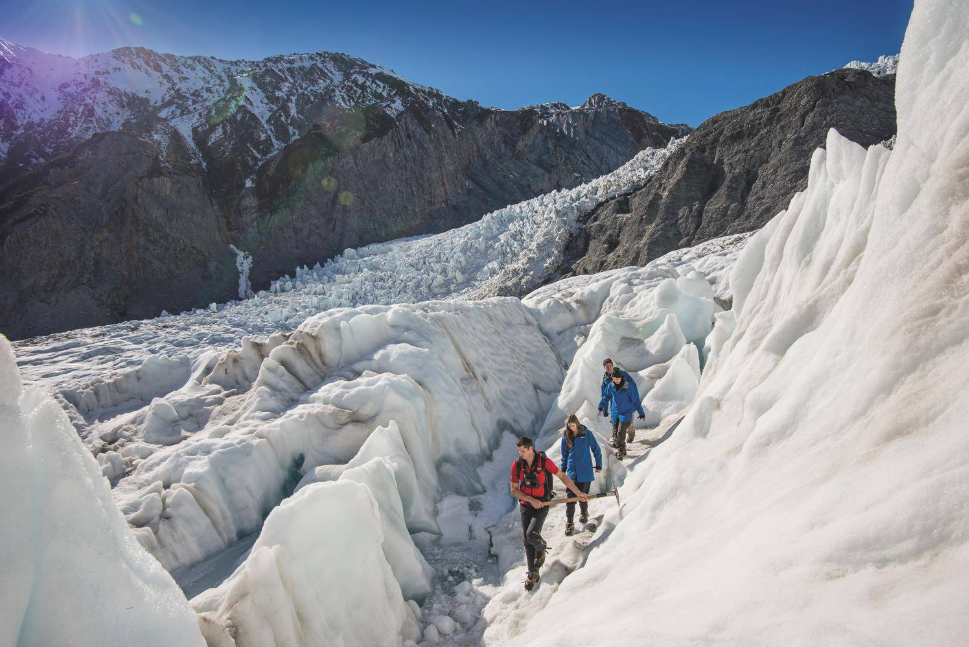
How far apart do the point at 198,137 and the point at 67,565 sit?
5602cm

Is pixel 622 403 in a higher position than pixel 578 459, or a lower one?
higher

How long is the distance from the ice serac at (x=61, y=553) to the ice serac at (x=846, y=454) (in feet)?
8.95

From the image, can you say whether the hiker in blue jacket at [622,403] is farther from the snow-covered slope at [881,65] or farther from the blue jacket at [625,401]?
the snow-covered slope at [881,65]

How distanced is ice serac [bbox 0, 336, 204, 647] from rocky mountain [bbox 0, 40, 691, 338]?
43.2m

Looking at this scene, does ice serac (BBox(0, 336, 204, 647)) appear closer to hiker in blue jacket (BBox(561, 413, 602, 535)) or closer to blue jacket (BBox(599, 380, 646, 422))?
hiker in blue jacket (BBox(561, 413, 602, 535))

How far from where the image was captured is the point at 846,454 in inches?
129

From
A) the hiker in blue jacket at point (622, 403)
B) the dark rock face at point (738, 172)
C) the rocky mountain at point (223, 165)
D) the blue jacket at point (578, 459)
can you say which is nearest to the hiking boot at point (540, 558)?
the blue jacket at point (578, 459)

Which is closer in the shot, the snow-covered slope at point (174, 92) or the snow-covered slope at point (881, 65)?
the snow-covered slope at point (881, 65)

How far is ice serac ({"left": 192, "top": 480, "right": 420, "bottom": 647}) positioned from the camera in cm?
409

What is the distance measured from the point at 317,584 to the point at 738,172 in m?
30.2

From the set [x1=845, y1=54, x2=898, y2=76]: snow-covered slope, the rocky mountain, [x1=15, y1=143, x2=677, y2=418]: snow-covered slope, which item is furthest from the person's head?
[x1=845, y1=54, x2=898, y2=76]: snow-covered slope

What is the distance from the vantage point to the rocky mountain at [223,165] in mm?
39688

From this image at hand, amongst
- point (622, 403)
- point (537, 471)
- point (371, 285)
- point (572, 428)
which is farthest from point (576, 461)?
point (371, 285)

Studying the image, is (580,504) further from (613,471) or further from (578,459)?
(613,471)
